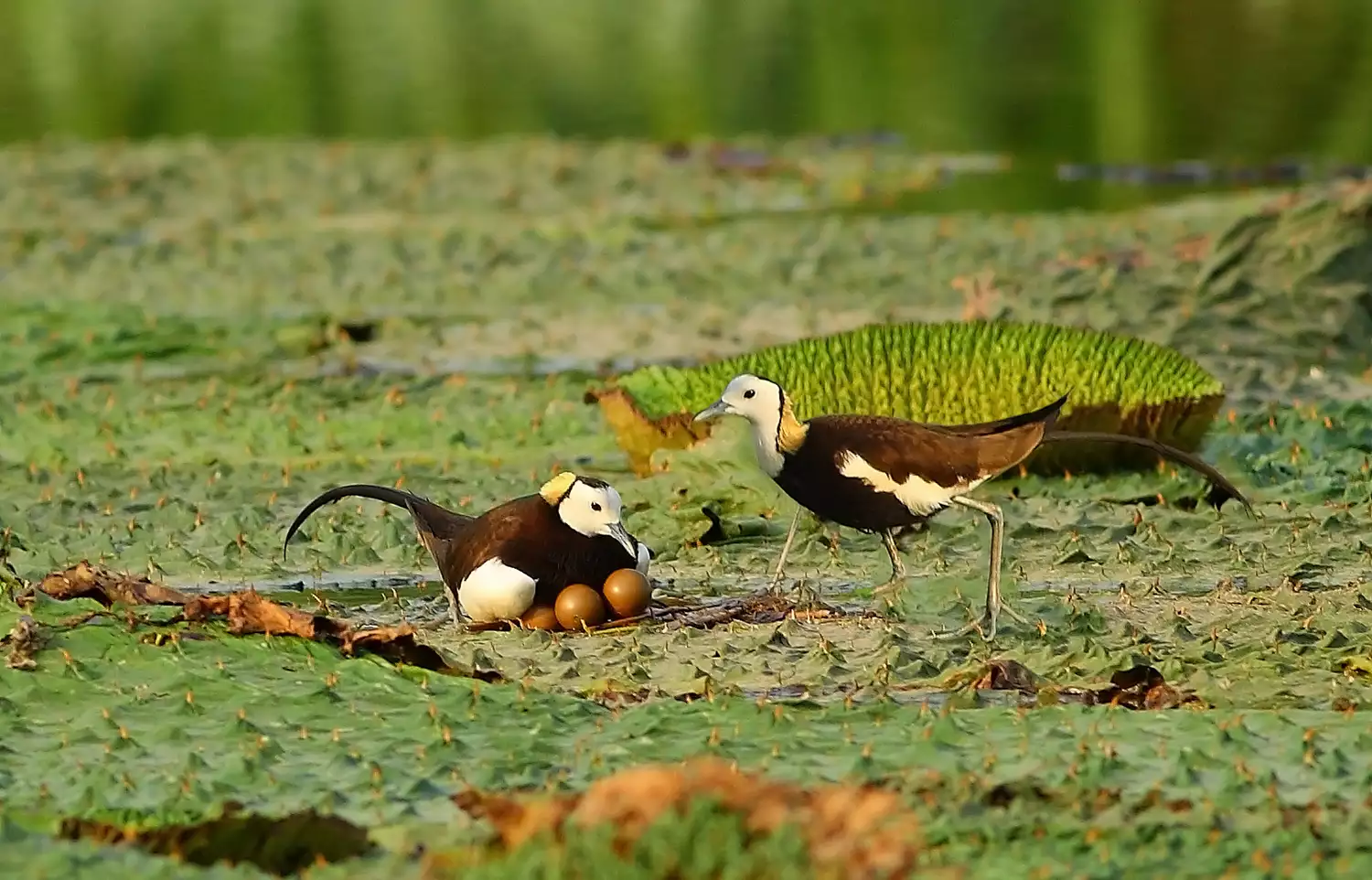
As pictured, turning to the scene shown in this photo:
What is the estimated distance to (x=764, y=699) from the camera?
638cm

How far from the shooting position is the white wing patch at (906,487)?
738cm

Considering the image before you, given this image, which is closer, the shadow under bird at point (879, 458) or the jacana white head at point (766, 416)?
the shadow under bird at point (879, 458)

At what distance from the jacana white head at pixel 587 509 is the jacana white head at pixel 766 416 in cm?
48

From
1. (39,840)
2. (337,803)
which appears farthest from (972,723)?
(39,840)

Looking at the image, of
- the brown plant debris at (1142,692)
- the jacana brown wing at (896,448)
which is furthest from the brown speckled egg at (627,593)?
the brown plant debris at (1142,692)

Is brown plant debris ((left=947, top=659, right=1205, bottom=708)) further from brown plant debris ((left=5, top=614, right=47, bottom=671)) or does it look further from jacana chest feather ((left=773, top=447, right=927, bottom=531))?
brown plant debris ((left=5, top=614, right=47, bottom=671))

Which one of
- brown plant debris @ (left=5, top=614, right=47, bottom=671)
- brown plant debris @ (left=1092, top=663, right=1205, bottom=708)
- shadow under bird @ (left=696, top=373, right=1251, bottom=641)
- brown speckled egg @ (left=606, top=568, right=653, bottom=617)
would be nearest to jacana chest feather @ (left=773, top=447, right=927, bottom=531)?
shadow under bird @ (left=696, top=373, right=1251, bottom=641)

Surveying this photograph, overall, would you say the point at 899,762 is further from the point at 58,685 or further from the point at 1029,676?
the point at 58,685

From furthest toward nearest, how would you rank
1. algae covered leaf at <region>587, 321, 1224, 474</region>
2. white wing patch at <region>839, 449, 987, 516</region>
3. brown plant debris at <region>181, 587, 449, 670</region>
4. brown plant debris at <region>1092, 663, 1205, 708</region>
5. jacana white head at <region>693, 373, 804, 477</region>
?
algae covered leaf at <region>587, 321, 1224, 474</region> → jacana white head at <region>693, 373, 804, 477</region> → white wing patch at <region>839, 449, 987, 516</region> → brown plant debris at <region>181, 587, 449, 670</region> → brown plant debris at <region>1092, 663, 1205, 708</region>

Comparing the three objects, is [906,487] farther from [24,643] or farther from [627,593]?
[24,643]

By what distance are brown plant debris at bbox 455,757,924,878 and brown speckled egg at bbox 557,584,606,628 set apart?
269cm

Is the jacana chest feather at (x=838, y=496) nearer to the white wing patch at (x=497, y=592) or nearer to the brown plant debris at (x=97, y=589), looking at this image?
the white wing patch at (x=497, y=592)

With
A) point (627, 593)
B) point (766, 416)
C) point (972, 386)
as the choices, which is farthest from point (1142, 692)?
point (972, 386)

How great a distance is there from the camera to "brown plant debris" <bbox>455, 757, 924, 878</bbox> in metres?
4.58
